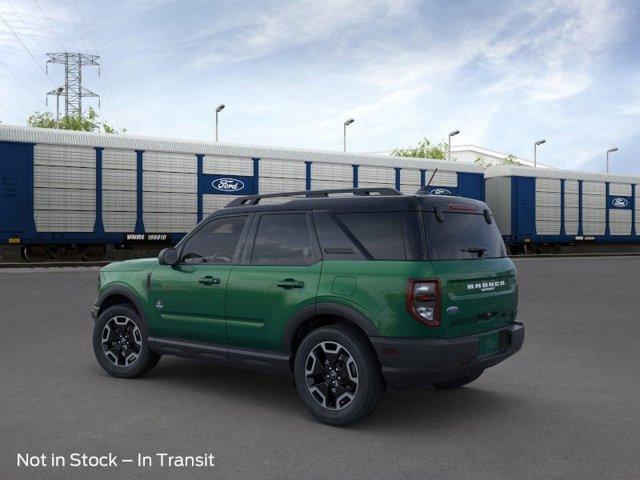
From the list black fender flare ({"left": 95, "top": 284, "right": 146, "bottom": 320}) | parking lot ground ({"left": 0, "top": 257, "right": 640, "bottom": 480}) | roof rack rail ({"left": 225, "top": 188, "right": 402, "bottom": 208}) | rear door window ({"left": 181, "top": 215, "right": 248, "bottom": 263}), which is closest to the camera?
parking lot ground ({"left": 0, "top": 257, "right": 640, "bottom": 480})

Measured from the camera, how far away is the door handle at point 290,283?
16.9 feet

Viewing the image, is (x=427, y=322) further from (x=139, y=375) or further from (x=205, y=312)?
(x=139, y=375)

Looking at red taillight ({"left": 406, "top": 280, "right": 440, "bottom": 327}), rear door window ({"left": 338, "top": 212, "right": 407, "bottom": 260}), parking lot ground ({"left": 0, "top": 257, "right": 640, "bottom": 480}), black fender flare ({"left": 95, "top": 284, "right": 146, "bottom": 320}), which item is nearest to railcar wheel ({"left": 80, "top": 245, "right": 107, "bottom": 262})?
parking lot ground ({"left": 0, "top": 257, "right": 640, "bottom": 480})

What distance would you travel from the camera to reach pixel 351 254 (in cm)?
500

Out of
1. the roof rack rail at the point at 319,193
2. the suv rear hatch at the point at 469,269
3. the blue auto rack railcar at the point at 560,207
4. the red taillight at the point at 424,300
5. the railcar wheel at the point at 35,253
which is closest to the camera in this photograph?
the red taillight at the point at 424,300

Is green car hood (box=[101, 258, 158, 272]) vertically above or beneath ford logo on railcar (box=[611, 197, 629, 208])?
beneath

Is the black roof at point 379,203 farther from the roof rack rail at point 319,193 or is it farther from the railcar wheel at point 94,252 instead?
the railcar wheel at point 94,252

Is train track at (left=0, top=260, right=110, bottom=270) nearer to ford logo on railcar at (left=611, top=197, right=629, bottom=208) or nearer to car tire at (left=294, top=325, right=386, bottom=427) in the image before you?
car tire at (left=294, top=325, right=386, bottom=427)

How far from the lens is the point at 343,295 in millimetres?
4887

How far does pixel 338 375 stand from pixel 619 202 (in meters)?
35.8

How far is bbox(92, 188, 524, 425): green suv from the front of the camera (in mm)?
4660

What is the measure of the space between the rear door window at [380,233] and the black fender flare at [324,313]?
45 cm

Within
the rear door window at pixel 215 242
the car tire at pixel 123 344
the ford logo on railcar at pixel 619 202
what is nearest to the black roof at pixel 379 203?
the rear door window at pixel 215 242

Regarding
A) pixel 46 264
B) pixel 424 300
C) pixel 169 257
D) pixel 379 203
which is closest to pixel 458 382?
pixel 424 300
